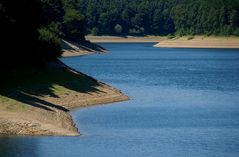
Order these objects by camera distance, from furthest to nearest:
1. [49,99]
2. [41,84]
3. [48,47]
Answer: [48,47]
[41,84]
[49,99]

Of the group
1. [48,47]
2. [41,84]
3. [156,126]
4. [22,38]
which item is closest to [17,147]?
[156,126]

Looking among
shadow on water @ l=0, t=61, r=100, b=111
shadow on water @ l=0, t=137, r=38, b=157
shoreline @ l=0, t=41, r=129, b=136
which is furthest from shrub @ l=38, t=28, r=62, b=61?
shadow on water @ l=0, t=137, r=38, b=157

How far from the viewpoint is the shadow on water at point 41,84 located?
6212 cm

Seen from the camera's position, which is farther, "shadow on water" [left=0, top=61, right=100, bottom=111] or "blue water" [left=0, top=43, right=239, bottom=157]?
"shadow on water" [left=0, top=61, right=100, bottom=111]

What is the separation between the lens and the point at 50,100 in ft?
216

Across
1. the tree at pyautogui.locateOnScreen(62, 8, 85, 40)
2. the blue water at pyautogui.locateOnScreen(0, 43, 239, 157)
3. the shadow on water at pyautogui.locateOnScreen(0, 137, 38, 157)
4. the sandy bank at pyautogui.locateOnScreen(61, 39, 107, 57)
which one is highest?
the shadow on water at pyautogui.locateOnScreen(0, 137, 38, 157)

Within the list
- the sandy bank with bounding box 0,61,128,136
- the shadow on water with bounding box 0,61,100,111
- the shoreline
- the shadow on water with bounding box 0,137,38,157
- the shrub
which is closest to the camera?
the shadow on water with bounding box 0,137,38,157

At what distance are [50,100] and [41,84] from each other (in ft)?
16.2

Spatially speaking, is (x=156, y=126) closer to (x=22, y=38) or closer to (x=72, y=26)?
(x=22, y=38)

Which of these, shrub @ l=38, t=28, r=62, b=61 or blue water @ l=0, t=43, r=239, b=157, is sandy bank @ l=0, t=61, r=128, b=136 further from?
blue water @ l=0, t=43, r=239, b=157

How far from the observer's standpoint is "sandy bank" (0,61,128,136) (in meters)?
52.3

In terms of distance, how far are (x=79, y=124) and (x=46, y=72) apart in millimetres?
19404

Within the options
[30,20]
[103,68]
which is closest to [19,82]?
[30,20]

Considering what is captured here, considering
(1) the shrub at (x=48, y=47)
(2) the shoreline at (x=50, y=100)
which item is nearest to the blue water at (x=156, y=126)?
(2) the shoreline at (x=50, y=100)
